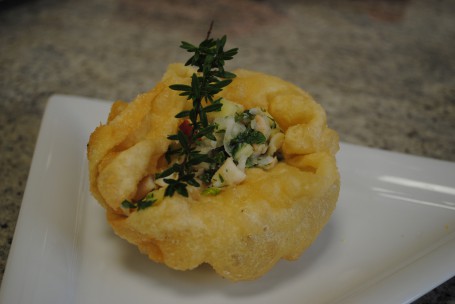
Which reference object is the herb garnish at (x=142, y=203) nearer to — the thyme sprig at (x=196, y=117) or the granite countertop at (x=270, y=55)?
the thyme sprig at (x=196, y=117)

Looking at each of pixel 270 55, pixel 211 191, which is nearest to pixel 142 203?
pixel 211 191

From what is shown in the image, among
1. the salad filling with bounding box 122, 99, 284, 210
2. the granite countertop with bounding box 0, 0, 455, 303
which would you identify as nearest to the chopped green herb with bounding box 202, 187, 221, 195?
the salad filling with bounding box 122, 99, 284, 210

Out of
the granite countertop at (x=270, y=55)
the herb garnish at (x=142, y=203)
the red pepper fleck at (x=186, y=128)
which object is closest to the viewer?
the herb garnish at (x=142, y=203)

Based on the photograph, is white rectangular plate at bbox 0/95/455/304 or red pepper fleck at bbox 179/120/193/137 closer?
white rectangular plate at bbox 0/95/455/304

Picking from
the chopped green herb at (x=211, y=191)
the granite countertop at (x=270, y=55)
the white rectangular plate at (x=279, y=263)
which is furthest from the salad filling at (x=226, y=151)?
the granite countertop at (x=270, y=55)

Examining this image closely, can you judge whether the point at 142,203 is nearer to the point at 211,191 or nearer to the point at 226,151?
the point at 211,191

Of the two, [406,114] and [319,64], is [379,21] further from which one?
[406,114]

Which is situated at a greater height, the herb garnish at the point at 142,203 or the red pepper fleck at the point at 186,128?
the red pepper fleck at the point at 186,128

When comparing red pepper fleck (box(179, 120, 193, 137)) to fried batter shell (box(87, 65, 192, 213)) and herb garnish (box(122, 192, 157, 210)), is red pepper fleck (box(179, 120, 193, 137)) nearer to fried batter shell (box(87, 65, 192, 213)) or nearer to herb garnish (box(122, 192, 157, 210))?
fried batter shell (box(87, 65, 192, 213))
